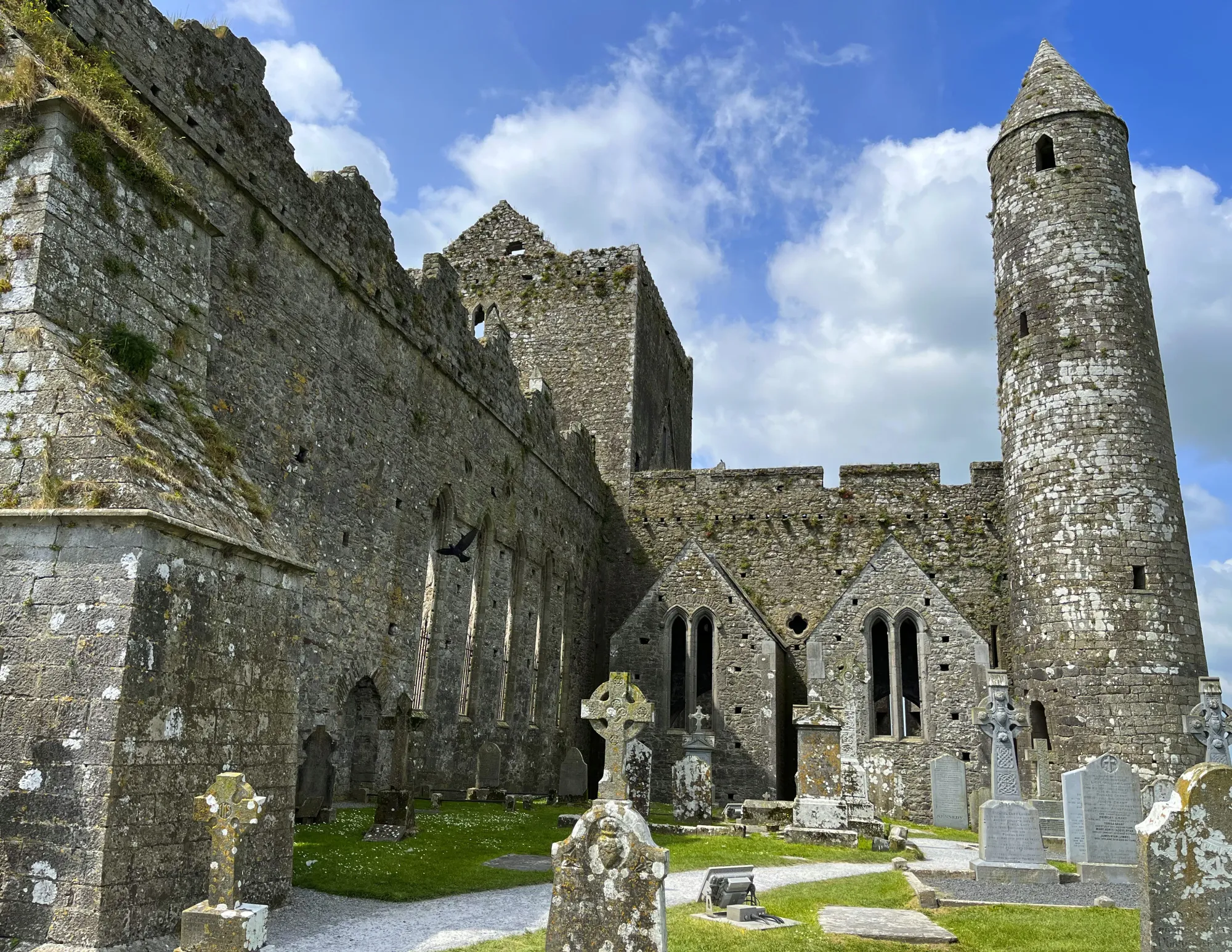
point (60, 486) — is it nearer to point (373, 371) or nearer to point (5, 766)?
point (5, 766)

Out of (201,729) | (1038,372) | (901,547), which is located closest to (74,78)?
(201,729)

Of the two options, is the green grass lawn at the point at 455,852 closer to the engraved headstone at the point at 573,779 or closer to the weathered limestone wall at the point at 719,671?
the engraved headstone at the point at 573,779

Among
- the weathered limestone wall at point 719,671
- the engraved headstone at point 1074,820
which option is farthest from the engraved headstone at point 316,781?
the weathered limestone wall at point 719,671

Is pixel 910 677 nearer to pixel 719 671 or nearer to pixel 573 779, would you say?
pixel 719 671

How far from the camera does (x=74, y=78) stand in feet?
26.0

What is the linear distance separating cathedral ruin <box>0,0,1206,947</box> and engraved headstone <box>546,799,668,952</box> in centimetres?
251

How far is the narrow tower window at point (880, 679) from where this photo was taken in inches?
881

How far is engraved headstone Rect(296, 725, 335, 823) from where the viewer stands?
38.5ft

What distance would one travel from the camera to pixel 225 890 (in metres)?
4.85

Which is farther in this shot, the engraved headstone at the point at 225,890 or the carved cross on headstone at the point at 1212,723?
Result: the carved cross on headstone at the point at 1212,723

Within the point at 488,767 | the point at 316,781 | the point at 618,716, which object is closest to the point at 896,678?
the point at 488,767

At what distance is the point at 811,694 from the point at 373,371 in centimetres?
906

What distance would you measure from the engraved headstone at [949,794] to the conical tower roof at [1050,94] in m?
13.2

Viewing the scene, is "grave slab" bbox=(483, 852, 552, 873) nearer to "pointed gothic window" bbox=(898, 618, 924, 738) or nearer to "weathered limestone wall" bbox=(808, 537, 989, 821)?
"weathered limestone wall" bbox=(808, 537, 989, 821)
